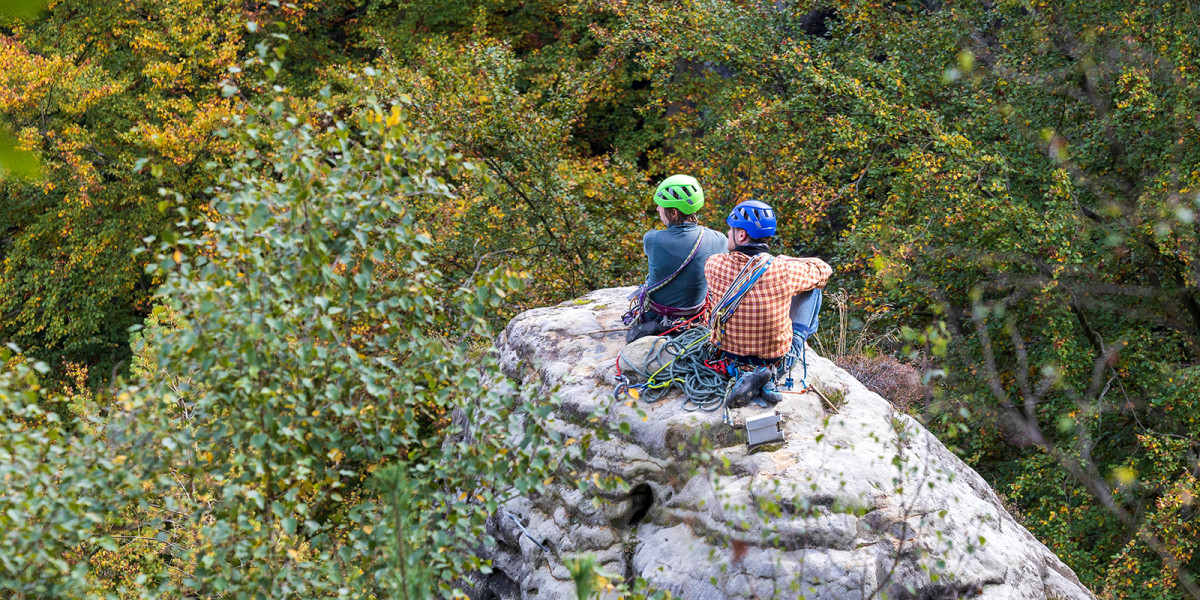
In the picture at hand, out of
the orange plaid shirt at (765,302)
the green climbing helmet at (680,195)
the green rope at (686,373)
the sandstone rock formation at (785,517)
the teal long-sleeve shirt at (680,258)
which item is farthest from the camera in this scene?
the teal long-sleeve shirt at (680,258)

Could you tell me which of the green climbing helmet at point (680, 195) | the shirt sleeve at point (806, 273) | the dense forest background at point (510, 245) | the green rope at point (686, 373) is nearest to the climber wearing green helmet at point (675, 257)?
the green climbing helmet at point (680, 195)

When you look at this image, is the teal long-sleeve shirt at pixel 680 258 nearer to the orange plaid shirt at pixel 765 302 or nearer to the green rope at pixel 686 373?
the green rope at pixel 686 373

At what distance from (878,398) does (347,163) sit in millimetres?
4059

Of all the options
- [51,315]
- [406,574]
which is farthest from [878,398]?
[51,315]

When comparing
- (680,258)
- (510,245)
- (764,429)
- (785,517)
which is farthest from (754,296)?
(510,245)

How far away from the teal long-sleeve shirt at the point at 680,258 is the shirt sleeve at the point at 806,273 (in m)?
0.87

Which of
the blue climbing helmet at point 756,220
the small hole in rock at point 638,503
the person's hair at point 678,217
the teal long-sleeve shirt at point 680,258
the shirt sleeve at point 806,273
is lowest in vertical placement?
the small hole in rock at point 638,503

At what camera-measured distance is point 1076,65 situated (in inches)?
421

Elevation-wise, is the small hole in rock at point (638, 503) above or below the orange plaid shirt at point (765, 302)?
below

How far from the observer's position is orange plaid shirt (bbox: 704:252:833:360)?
5555 mm

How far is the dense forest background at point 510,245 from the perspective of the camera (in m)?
3.71

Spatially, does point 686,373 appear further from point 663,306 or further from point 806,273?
point 806,273

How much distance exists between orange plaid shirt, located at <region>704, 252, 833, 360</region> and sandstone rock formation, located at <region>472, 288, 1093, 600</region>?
41 cm

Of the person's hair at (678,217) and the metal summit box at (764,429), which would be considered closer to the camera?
the metal summit box at (764,429)
